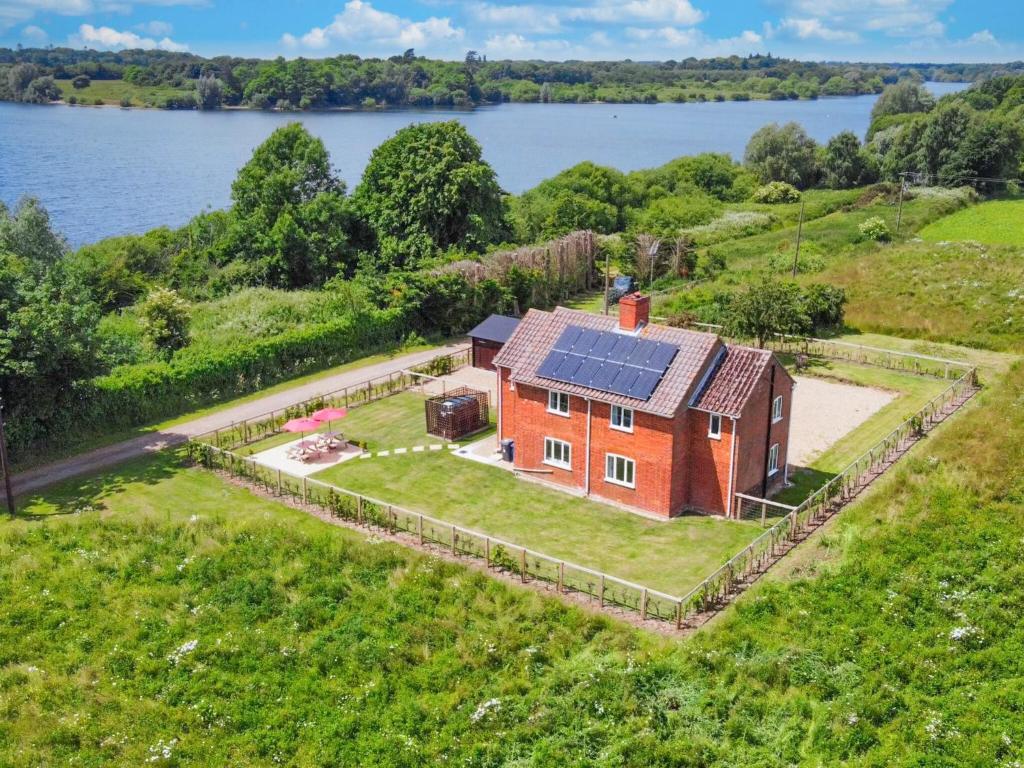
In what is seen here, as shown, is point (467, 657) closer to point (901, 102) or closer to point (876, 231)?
point (876, 231)

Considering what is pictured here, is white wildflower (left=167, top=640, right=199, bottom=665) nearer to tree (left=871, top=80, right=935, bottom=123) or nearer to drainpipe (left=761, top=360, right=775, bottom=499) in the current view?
drainpipe (left=761, top=360, right=775, bottom=499)

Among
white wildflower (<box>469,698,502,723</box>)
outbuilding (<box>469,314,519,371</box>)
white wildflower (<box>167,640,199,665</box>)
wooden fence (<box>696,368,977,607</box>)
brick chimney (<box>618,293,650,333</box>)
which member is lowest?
wooden fence (<box>696,368,977,607</box>)

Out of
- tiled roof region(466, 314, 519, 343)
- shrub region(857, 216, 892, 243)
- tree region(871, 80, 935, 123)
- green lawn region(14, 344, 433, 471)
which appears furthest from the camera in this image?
tree region(871, 80, 935, 123)

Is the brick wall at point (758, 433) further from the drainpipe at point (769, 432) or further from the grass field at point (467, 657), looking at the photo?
the grass field at point (467, 657)

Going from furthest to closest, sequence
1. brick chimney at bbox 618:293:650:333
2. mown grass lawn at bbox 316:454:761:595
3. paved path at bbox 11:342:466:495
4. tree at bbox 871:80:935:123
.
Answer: tree at bbox 871:80:935:123
paved path at bbox 11:342:466:495
brick chimney at bbox 618:293:650:333
mown grass lawn at bbox 316:454:761:595

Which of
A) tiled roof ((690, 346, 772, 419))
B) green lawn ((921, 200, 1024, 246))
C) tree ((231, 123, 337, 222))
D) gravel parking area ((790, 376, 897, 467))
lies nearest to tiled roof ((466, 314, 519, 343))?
gravel parking area ((790, 376, 897, 467))

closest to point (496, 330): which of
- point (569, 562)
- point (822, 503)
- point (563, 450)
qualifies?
point (563, 450)

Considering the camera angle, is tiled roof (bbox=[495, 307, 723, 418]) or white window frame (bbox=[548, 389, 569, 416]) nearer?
tiled roof (bbox=[495, 307, 723, 418])
